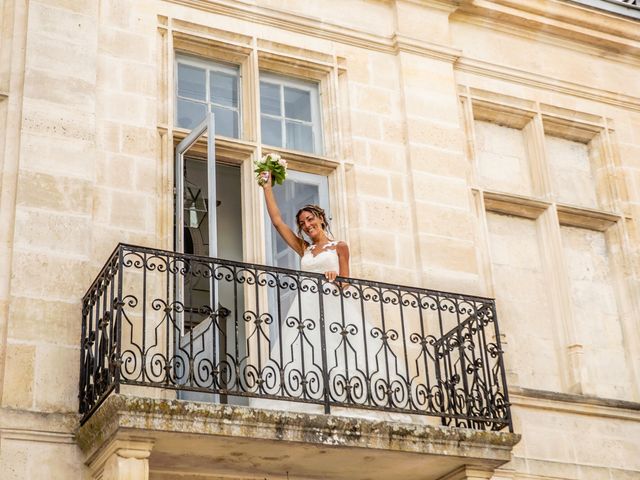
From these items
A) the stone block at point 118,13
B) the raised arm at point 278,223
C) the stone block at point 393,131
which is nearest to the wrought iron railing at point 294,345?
the raised arm at point 278,223

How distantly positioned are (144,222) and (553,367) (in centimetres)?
352

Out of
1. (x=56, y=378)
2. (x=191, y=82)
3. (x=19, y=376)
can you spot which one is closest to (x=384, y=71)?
(x=191, y=82)

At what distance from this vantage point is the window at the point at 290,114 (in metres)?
9.34

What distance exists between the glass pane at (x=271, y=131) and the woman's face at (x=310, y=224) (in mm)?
1292

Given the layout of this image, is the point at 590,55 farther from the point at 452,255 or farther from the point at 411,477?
the point at 411,477

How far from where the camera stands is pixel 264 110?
9.37 meters

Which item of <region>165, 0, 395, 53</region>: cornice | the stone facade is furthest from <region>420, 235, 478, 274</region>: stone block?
<region>165, 0, 395, 53</region>: cornice

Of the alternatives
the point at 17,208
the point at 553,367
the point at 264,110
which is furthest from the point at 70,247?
the point at 553,367

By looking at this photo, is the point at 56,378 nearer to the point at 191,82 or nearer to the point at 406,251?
the point at 191,82

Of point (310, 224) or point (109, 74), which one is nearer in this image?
point (310, 224)

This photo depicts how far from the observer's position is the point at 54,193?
794 centimetres

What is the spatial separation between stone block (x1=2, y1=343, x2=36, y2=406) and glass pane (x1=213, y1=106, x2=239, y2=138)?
2521 mm

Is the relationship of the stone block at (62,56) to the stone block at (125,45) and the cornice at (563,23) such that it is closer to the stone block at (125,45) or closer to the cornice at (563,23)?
the stone block at (125,45)

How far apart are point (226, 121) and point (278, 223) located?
4.76 ft
